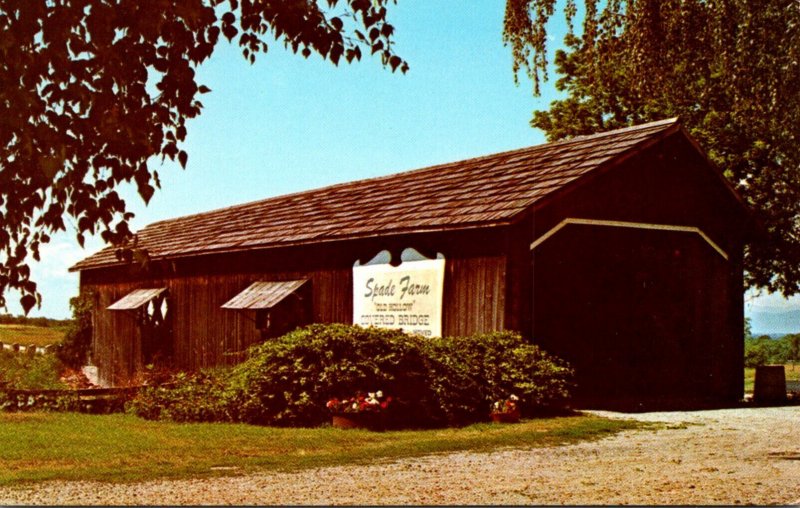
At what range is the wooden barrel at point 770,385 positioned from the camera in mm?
21453

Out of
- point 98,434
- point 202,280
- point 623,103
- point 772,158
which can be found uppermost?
point 623,103

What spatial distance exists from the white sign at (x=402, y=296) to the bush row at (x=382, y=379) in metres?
2.62

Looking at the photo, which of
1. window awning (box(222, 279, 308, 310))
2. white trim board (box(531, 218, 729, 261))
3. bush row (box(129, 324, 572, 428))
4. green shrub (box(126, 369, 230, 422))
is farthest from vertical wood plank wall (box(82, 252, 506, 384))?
green shrub (box(126, 369, 230, 422))

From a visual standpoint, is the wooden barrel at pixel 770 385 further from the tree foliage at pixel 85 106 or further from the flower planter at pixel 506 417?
the tree foliage at pixel 85 106

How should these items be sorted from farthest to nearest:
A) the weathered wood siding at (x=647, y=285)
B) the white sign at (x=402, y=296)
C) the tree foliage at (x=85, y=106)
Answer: the white sign at (x=402, y=296)
the weathered wood siding at (x=647, y=285)
the tree foliage at (x=85, y=106)

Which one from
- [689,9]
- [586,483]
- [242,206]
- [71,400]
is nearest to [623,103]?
[242,206]

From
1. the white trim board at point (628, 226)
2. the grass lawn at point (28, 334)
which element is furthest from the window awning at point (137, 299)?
the white trim board at point (628, 226)

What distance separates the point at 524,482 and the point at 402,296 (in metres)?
11.3

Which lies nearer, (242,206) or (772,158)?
(772,158)

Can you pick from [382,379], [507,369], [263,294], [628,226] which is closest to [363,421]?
[382,379]

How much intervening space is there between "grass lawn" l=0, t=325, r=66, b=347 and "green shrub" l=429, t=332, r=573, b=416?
30373 millimetres

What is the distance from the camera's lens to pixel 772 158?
28.0m

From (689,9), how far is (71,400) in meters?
13.2

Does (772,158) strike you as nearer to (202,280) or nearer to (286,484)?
(202,280)
